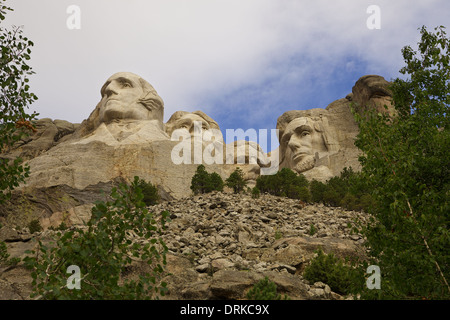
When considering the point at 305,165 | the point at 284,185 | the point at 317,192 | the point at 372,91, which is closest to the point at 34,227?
the point at 284,185

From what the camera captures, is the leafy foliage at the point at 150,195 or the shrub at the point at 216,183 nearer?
the leafy foliage at the point at 150,195

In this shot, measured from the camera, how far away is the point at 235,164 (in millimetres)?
53844

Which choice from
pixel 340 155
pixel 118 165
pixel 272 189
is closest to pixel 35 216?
pixel 118 165

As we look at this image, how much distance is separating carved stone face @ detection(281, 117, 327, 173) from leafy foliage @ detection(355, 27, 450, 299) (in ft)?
123

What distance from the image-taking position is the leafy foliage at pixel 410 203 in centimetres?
700

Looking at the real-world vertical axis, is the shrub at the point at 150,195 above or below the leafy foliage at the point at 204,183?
below

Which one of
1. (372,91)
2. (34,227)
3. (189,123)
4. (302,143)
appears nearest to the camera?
(34,227)

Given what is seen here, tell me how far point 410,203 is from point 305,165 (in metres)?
40.1

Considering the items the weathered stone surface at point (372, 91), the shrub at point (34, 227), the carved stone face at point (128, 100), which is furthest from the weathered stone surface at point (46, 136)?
the weathered stone surface at point (372, 91)

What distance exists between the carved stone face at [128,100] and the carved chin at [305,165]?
47.5ft

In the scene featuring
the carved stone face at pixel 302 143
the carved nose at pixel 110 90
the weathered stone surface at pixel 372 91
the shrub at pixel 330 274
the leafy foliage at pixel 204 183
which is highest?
the weathered stone surface at pixel 372 91

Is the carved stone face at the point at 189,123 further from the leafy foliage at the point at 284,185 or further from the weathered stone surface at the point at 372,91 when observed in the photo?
the weathered stone surface at the point at 372,91

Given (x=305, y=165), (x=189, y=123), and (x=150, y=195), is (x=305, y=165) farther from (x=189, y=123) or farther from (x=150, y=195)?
(x=150, y=195)

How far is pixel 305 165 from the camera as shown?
1873 inches
